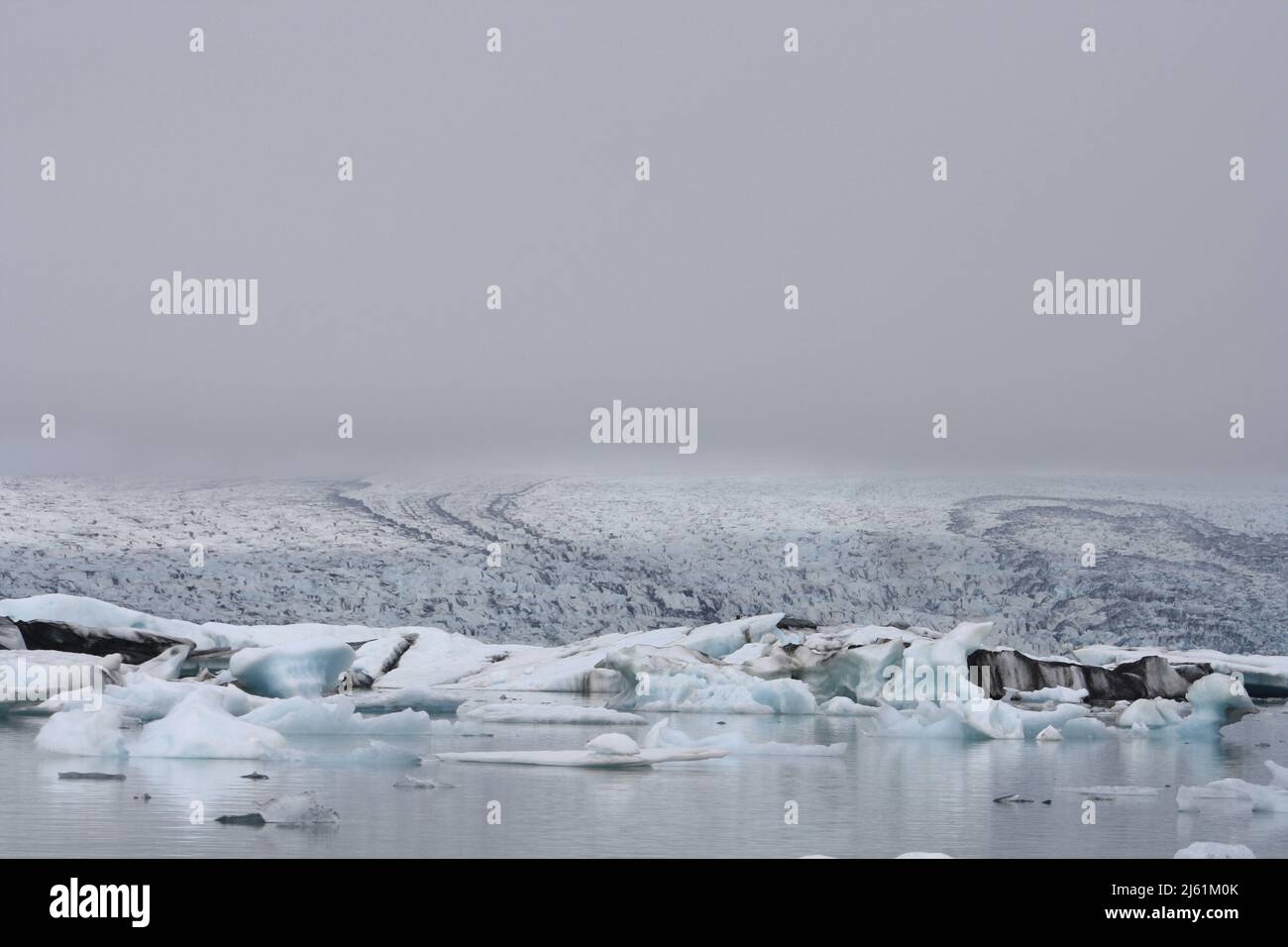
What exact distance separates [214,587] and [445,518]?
217 inches

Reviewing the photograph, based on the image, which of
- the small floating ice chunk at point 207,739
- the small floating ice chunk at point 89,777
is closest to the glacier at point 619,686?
the small floating ice chunk at point 207,739

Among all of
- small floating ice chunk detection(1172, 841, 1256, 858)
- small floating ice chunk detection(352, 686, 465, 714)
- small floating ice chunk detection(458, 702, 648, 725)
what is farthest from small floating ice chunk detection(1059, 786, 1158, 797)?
small floating ice chunk detection(352, 686, 465, 714)

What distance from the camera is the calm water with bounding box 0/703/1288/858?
7.29m

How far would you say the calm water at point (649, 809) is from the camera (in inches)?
287

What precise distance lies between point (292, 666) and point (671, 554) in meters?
13.1

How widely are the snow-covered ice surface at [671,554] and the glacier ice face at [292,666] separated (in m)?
8.33

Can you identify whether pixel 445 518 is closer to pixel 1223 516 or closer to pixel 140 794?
pixel 1223 516

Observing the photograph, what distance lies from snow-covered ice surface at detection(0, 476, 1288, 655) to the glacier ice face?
27.3 feet

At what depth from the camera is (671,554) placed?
89.8 ft

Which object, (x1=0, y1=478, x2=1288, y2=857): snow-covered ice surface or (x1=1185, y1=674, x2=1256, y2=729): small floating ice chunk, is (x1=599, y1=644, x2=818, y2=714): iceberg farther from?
(x1=1185, y1=674, x2=1256, y2=729): small floating ice chunk

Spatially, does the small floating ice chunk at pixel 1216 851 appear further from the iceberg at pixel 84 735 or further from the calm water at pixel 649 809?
the iceberg at pixel 84 735

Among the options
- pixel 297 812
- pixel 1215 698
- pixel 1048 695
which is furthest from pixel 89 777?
pixel 1048 695

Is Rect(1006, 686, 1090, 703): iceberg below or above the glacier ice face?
below

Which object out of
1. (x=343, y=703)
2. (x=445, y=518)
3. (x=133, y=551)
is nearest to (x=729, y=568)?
(x=445, y=518)
